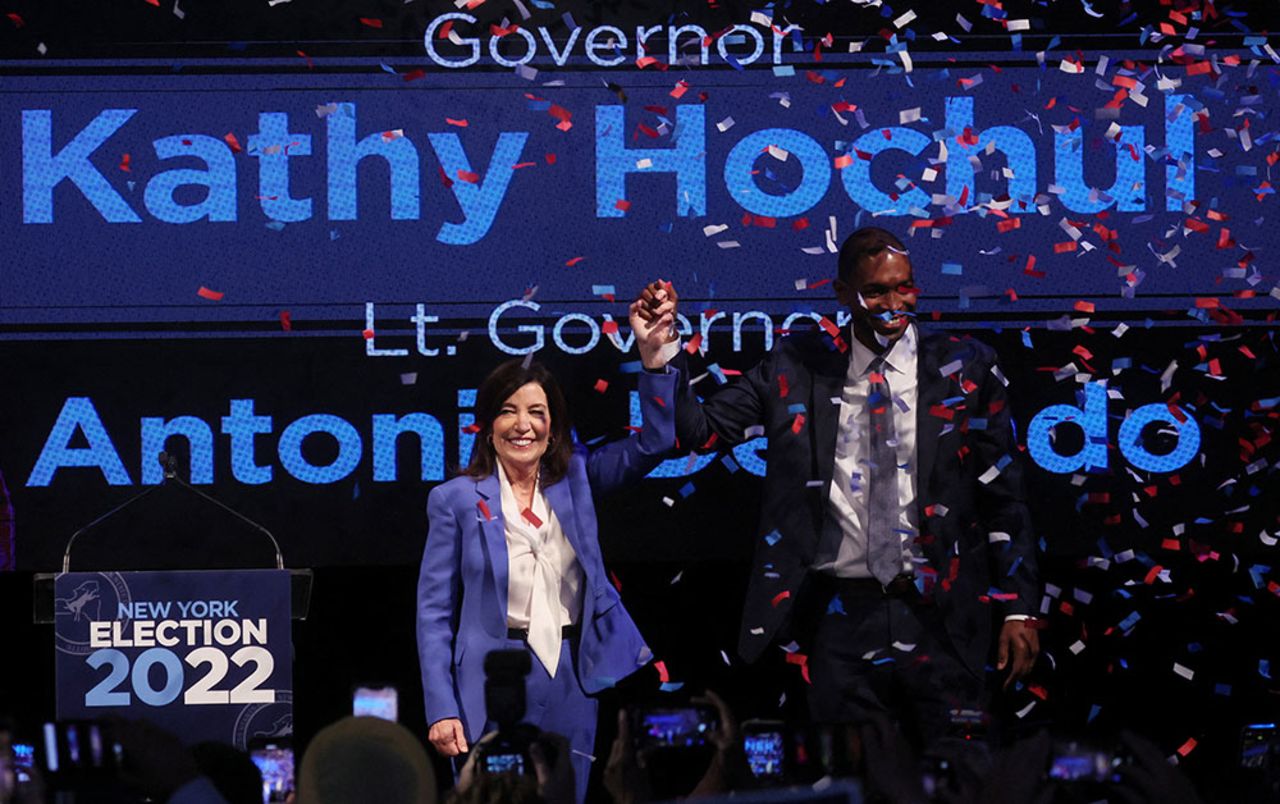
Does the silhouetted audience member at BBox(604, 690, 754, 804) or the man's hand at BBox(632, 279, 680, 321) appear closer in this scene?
the silhouetted audience member at BBox(604, 690, 754, 804)

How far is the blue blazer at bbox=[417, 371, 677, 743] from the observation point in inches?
179

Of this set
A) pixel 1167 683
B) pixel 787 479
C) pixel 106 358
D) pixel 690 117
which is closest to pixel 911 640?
pixel 787 479

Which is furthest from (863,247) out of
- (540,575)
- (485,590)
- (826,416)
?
(485,590)

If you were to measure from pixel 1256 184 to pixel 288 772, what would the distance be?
3.65m

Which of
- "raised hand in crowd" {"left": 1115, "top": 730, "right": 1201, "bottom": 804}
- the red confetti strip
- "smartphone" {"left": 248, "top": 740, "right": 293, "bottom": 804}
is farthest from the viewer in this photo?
the red confetti strip

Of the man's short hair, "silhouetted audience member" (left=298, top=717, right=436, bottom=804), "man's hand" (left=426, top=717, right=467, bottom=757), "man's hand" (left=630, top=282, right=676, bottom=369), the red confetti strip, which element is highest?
the man's short hair

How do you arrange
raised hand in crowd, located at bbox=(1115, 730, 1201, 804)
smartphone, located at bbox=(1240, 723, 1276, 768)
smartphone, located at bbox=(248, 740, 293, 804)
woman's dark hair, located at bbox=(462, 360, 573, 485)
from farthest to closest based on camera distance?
1. woman's dark hair, located at bbox=(462, 360, 573, 485)
2. smartphone, located at bbox=(248, 740, 293, 804)
3. smartphone, located at bbox=(1240, 723, 1276, 768)
4. raised hand in crowd, located at bbox=(1115, 730, 1201, 804)

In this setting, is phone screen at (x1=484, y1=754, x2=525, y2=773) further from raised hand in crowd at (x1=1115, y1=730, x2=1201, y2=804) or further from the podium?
the podium

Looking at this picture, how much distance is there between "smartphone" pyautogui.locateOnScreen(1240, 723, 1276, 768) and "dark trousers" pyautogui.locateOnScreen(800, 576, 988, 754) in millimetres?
1873

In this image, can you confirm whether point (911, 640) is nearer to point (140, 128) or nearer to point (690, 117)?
point (690, 117)

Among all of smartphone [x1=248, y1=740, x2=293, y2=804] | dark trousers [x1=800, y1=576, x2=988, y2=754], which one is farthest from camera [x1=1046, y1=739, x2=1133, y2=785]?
dark trousers [x1=800, y1=576, x2=988, y2=754]

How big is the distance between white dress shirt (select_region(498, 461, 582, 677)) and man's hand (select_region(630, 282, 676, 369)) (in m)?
0.49

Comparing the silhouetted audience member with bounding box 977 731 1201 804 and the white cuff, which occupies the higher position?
the white cuff

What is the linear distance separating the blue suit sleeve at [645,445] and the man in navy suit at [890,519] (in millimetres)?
37
